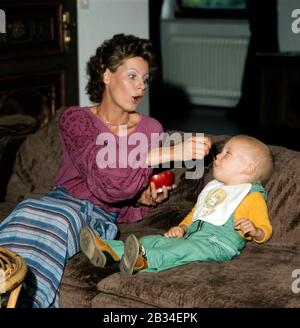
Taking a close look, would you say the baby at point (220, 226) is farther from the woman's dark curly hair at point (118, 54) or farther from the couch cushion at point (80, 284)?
the woman's dark curly hair at point (118, 54)

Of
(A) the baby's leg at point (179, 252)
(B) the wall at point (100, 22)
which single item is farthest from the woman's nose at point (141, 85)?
(B) the wall at point (100, 22)

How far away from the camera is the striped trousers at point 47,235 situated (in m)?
2.64

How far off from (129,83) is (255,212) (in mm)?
723

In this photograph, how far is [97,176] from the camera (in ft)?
9.34

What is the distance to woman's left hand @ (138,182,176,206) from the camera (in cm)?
305

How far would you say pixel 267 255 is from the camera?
2.80 metres

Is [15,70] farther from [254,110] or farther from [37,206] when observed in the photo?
[254,110]

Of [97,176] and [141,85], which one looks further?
[141,85]

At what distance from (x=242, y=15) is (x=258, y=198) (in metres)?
6.00

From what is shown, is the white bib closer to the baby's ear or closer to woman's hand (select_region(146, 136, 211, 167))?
the baby's ear

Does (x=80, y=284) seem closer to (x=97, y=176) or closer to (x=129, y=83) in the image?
(x=97, y=176)
